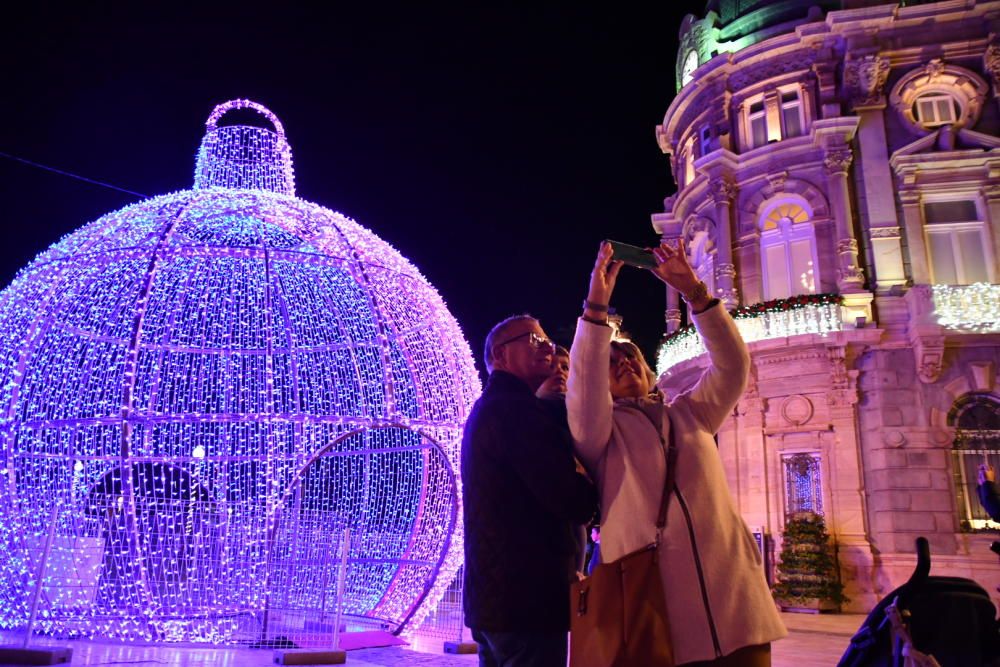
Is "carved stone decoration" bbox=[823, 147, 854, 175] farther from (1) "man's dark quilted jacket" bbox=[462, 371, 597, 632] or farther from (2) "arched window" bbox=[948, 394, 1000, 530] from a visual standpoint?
(1) "man's dark quilted jacket" bbox=[462, 371, 597, 632]

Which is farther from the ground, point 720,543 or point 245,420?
point 245,420

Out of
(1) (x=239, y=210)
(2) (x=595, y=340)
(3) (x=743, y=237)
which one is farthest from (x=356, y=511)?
(3) (x=743, y=237)

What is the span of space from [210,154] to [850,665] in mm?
7236

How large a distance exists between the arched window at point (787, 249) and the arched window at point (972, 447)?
3.63 m

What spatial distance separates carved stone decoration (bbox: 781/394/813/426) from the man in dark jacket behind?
14037mm

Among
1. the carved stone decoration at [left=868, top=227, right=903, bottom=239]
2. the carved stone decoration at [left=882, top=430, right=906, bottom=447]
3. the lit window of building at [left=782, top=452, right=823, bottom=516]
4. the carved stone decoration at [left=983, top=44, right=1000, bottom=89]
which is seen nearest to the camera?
the carved stone decoration at [left=882, top=430, right=906, bottom=447]

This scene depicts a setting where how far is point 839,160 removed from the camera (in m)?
16.5

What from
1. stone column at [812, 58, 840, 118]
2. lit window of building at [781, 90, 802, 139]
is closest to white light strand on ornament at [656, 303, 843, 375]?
lit window of building at [781, 90, 802, 139]

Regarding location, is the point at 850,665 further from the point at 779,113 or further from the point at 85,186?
the point at 85,186

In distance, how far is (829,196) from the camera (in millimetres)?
16625

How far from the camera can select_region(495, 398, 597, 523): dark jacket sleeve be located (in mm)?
2461

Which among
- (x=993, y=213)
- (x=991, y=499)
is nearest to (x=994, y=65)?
(x=993, y=213)

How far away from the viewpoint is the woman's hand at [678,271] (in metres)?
2.59

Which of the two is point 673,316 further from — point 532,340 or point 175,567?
point 532,340
